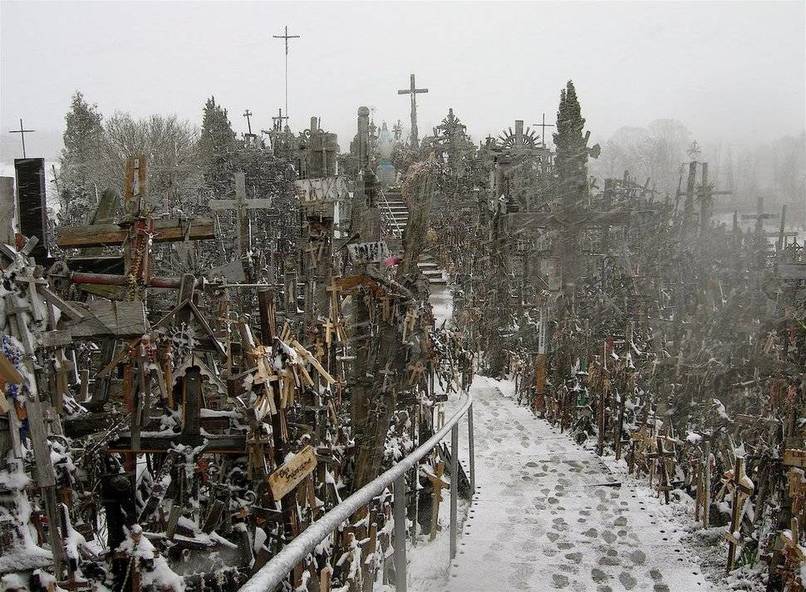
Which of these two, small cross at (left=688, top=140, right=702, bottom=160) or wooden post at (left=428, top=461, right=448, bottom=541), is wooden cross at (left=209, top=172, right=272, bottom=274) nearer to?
wooden post at (left=428, top=461, right=448, bottom=541)

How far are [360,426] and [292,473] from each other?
2.39 metres

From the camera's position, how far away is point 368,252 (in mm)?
6492

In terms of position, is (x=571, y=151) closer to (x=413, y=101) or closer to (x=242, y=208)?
(x=242, y=208)

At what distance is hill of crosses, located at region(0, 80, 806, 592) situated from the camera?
3207 mm

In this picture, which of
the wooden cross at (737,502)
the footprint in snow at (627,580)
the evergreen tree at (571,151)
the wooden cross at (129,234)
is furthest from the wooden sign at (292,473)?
the evergreen tree at (571,151)

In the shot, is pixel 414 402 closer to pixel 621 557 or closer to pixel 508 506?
pixel 508 506

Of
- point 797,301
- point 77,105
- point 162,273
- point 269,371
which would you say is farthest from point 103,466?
point 77,105

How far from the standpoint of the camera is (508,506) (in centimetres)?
563

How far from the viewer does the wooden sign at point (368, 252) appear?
6461 millimetres

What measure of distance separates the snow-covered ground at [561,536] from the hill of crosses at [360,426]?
0.03 metres

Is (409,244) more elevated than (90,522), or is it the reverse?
(409,244)

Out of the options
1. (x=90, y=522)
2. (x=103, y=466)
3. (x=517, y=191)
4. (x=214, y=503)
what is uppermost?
(x=517, y=191)

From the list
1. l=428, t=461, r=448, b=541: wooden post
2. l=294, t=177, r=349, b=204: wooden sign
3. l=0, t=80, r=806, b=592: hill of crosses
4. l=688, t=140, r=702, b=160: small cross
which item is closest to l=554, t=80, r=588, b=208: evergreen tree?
l=0, t=80, r=806, b=592: hill of crosses

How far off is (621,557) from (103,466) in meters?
3.32
